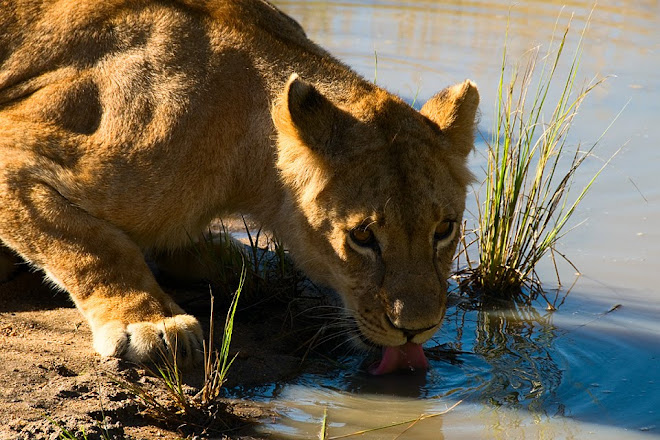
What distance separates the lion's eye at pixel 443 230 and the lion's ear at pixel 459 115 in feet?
1.53

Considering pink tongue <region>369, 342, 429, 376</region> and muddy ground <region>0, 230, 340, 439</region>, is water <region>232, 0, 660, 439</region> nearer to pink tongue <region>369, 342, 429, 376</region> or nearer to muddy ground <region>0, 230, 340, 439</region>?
pink tongue <region>369, 342, 429, 376</region>

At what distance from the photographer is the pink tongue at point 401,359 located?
5.00 meters

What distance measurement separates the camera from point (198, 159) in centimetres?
514

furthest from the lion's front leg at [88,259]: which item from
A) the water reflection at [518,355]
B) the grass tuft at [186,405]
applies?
the water reflection at [518,355]

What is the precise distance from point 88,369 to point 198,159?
1.21m

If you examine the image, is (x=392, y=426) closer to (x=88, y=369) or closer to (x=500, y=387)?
(x=500, y=387)

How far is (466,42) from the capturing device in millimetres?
12562

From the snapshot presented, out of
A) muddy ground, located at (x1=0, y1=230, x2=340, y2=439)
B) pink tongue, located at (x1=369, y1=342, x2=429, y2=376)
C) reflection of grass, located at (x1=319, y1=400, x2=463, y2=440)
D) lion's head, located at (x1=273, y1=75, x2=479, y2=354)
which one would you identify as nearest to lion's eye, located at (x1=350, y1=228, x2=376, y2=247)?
lion's head, located at (x1=273, y1=75, x2=479, y2=354)

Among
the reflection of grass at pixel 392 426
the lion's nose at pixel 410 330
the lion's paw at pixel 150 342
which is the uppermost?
the lion's nose at pixel 410 330

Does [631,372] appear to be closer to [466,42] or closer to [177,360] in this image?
[177,360]

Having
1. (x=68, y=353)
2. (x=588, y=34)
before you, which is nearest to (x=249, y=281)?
(x=68, y=353)

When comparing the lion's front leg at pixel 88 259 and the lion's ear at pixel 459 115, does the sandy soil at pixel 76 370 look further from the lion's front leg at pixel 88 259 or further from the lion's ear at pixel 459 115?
the lion's ear at pixel 459 115

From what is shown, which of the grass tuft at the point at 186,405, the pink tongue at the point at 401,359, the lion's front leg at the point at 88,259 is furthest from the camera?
the pink tongue at the point at 401,359

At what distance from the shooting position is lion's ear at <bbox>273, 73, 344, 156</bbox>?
15.7 feet
